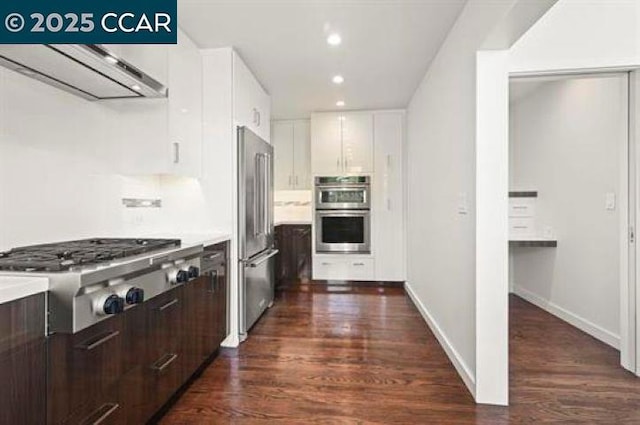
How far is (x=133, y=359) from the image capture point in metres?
1.56

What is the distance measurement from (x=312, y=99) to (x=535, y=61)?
2.75m

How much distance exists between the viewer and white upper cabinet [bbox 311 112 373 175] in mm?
4938

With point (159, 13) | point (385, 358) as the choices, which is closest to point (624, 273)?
point (385, 358)

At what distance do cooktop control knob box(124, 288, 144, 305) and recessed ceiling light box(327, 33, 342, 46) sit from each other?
2.27 metres

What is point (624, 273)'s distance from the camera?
8.00 ft

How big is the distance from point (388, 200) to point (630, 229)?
9.17ft

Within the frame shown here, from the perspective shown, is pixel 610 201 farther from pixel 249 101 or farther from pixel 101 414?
pixel 101 414

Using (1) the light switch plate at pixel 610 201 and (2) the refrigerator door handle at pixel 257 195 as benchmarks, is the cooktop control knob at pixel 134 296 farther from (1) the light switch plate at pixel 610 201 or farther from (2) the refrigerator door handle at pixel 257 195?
(1) the light switch plate at pixel 610 201

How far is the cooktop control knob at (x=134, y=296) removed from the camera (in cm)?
146

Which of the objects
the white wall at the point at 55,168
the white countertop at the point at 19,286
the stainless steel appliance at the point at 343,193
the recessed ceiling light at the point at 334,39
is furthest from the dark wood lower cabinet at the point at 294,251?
the white countertop at the point at 19,286

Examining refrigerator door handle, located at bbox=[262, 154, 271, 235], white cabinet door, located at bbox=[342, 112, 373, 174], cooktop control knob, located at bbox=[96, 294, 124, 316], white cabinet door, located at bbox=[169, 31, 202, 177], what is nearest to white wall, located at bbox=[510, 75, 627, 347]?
white cabinet door, located at bbox=[342, 112, 373, 174]

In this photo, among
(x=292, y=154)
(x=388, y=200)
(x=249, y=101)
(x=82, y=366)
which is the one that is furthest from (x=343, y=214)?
(x=82, y=366)

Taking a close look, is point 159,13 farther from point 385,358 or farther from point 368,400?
point 385,358

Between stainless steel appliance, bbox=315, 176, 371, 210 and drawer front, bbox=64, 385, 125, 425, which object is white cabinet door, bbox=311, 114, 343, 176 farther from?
drawer front, bbox=64, 385, 125, 425
